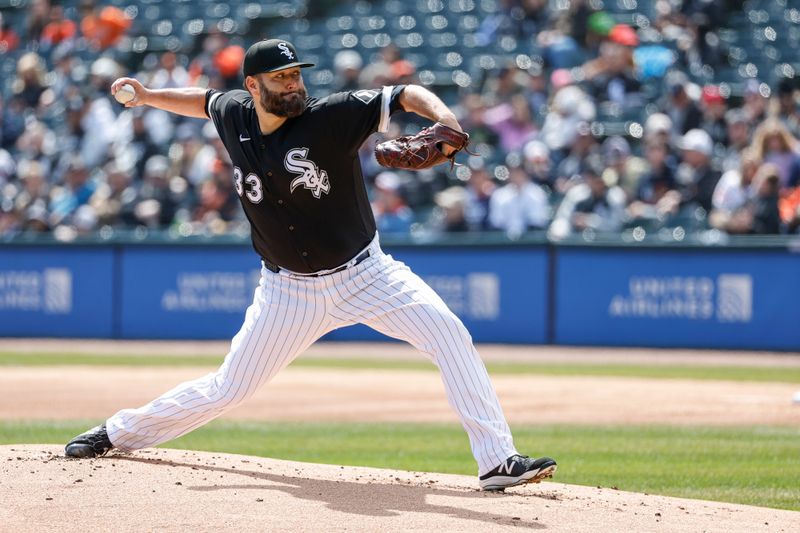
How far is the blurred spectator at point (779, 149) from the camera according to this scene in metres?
14.1

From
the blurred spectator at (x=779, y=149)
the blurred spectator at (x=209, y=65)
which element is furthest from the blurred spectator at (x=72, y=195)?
the blurred spectator at (x=779, y=149)

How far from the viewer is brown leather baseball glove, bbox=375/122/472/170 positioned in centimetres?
524

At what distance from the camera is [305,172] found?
5.65 metres

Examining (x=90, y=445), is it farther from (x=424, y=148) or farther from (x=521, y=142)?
(x=521, y=142)

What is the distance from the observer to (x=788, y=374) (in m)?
12.8

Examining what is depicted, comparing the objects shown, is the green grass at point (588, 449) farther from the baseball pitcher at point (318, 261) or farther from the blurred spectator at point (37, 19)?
the blurred spectator at point (37, 19)

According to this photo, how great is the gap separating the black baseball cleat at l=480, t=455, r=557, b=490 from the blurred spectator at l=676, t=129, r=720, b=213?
966 centimetres

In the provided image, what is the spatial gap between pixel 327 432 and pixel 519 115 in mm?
8339

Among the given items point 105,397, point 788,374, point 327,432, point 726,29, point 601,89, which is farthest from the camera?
point 726,29

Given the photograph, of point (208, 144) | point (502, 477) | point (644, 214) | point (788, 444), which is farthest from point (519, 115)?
point (502, 477)

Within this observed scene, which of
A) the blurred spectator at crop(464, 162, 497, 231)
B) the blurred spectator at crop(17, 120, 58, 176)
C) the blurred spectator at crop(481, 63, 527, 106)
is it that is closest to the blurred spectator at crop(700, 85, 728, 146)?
the blurred spectator at crop(481, 63, 527, 106)

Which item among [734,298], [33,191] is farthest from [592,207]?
[33,191]

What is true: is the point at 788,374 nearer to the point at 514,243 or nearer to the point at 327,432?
the point at 514,243

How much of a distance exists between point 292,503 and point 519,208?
1078 centimetres
